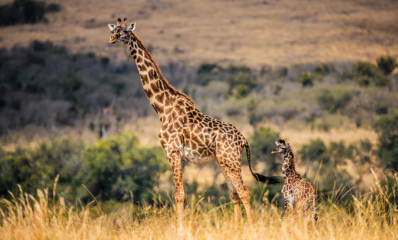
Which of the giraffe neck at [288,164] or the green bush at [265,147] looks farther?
the green bush at [265,147]

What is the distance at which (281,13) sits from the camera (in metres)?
69.1

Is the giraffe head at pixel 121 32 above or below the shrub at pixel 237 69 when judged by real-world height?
above

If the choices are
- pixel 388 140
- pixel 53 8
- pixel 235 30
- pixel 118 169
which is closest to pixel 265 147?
pixel 388 140

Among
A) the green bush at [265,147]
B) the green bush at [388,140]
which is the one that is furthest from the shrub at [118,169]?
the green bush at [388,140]

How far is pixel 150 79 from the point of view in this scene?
726cm

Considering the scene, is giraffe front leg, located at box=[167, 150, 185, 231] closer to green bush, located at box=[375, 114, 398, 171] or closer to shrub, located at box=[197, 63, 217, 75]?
green bush, located at box=[375, 114, 398, 171]

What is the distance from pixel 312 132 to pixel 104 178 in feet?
67.8

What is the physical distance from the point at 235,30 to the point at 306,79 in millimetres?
17607

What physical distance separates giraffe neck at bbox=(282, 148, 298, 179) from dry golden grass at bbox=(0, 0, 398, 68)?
2175 inches

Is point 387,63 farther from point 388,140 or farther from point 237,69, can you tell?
point 388,140

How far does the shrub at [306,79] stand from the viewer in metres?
55.3

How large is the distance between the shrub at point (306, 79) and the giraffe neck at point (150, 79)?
49871 mm

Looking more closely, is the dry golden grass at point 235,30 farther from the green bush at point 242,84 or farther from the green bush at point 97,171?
the green bush at point 97,171

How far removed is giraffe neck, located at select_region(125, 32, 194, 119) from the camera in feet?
23.7
